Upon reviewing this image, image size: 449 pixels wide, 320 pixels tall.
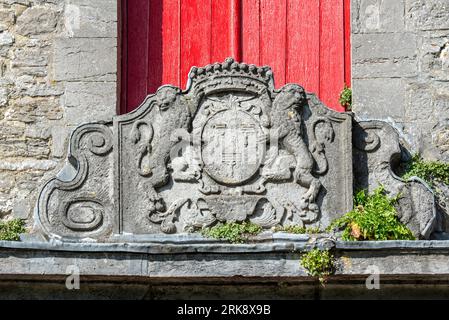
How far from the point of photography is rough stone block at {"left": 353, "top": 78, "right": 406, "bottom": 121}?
24.7ft

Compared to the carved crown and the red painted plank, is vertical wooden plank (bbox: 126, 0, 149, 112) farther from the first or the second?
the red painted plank

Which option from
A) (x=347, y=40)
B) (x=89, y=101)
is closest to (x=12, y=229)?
(x=89, y=101)

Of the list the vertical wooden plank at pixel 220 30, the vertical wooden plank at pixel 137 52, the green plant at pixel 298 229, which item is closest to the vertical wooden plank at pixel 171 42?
the vertical wooden plank at pixel 137 52

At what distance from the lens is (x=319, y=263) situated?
6512 millimetres

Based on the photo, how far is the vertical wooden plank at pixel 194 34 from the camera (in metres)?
7.84

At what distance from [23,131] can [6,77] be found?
1.22ft

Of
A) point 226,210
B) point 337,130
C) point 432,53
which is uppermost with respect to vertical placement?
point 432,53

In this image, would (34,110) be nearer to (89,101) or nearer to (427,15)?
(89,101)

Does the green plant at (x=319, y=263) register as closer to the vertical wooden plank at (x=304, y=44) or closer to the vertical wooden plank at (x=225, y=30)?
the vertical wooden plank at (x=304, y=44)
